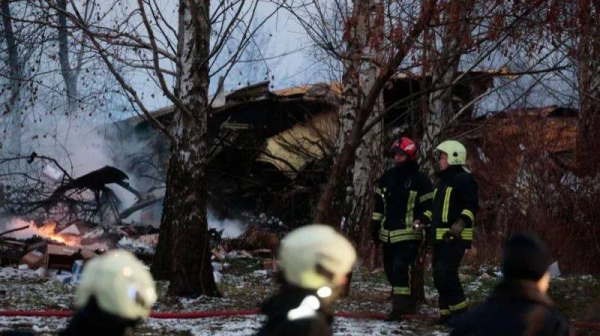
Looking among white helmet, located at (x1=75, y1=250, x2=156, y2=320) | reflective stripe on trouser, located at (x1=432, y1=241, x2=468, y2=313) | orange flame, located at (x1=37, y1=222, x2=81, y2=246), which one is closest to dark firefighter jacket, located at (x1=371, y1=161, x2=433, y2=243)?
reflective stripe on trouser, located at (x1=432, y1=241, x2=468, y2=313)

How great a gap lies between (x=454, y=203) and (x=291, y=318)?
5470 millimetres

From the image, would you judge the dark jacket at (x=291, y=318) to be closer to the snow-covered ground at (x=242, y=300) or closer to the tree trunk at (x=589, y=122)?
the snow-covered ground at (x=242, y=300)

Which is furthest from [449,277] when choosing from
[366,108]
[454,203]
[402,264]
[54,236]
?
[54,236]

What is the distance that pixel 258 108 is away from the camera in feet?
82.4

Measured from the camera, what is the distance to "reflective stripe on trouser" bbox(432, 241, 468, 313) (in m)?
9.34

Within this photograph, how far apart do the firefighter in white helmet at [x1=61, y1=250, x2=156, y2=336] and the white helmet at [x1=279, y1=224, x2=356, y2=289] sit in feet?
2.14

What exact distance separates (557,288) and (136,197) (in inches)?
563

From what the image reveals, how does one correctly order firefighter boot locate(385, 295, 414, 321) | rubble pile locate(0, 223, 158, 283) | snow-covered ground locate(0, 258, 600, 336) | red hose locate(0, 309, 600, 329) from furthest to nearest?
rubble pile locate(0, 223, 158, 283) → firefighter boot locate(385, 295, 414, 321) → red hose locate(0, 309, 600, 329) → snow-covered ground locate(0, 258, 600, 336)

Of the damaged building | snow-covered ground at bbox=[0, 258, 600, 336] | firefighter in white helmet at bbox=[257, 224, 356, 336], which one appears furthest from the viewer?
the damaged building

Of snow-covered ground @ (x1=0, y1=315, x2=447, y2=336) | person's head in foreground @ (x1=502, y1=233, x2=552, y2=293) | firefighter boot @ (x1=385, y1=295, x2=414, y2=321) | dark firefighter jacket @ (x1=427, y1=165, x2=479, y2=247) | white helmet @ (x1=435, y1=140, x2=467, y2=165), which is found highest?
white helmet @ (x1=435, y1=140, x2=467, y2=165)

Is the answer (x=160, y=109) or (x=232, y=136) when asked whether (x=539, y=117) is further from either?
(x=160, y=109)

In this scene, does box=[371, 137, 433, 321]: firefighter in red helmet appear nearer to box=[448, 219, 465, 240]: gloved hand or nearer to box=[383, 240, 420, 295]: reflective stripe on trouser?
box=[383, 240, 420, 295]: reflective stripe on trouser

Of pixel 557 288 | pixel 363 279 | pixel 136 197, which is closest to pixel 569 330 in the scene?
pixel 557 288

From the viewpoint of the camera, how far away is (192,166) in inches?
448
